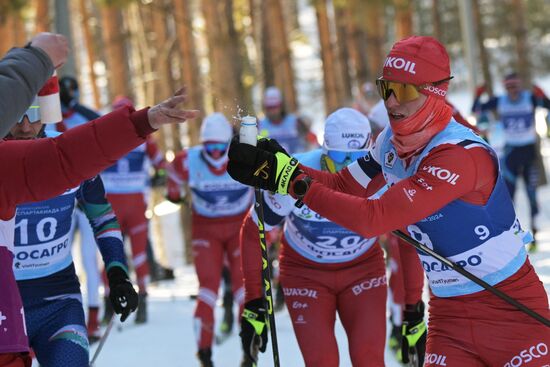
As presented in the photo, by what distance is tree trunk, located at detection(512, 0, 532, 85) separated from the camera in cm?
2030

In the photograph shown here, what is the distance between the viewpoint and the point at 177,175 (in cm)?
905

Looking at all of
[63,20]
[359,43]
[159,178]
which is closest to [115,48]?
[359,43]

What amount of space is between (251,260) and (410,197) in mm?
2036

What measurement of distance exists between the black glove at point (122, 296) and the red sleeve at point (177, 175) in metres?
4.08

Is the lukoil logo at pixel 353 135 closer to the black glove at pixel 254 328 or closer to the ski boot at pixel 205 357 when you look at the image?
the black glove at pixel 254 328

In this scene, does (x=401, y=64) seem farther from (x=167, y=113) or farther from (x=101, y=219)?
(x=101, y=219)

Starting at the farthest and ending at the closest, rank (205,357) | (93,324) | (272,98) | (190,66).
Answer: (190,66) → (272,98) → (93,324) → (205,357)

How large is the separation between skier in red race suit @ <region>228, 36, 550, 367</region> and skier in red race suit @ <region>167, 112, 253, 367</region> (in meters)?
4.16

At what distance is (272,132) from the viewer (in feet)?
44.2

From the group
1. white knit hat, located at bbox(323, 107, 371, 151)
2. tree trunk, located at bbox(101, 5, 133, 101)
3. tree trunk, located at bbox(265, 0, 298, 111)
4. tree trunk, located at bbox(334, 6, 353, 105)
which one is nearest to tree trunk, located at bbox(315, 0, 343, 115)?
tree trunk, located at bbox(334, 6, 353, 105)

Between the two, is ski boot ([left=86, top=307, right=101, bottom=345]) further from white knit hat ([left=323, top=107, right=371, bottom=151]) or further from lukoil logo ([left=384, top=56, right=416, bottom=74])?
lukoil logo ([left=384, top=56, right=416, bottom=74])

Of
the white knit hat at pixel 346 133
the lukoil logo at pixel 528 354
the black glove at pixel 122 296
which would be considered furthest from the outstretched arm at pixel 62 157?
the white knit hat at pixel 346 133

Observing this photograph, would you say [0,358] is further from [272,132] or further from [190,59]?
[190,59]

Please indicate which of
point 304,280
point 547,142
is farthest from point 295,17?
point 304,280
